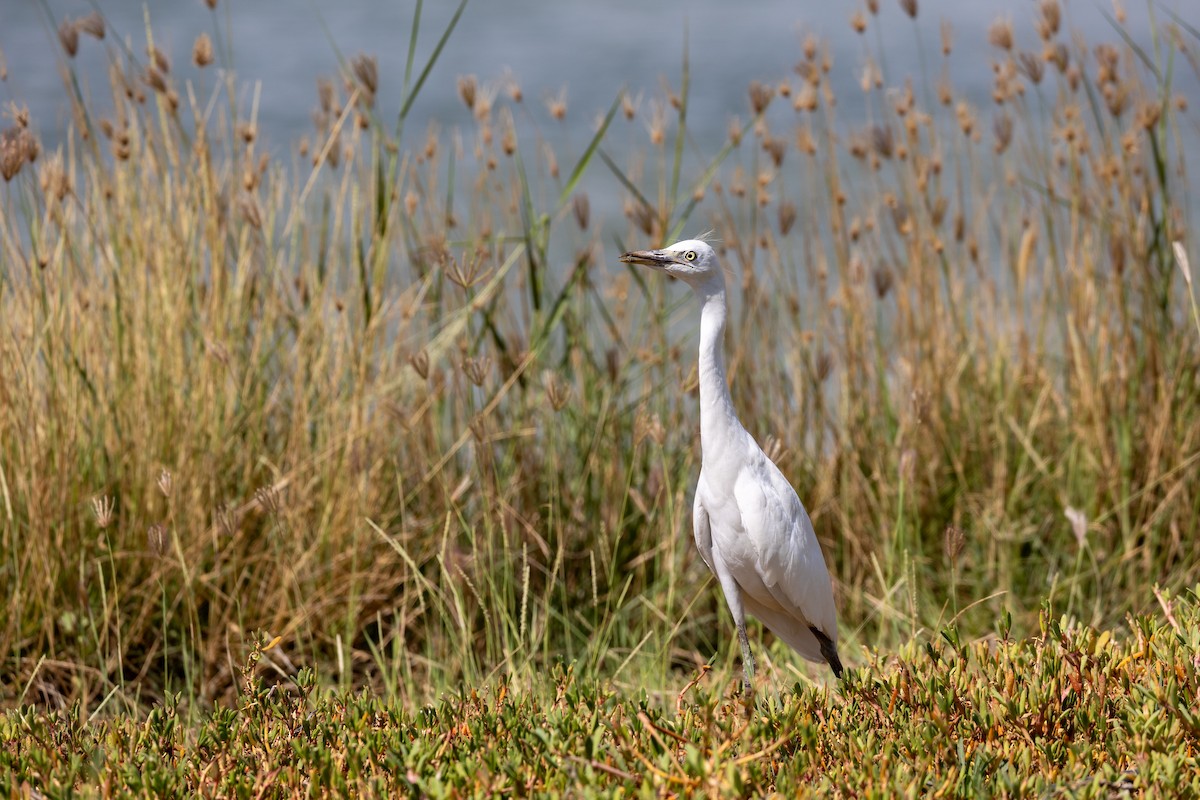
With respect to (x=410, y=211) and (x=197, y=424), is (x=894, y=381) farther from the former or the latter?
(x=197, y=424)

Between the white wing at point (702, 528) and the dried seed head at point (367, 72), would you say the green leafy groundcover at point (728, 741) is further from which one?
the dried seed head at point (367, 72)

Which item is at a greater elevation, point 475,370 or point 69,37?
point 69,37

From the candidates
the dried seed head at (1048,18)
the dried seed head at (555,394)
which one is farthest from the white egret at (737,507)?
the dried seed head at (1048,18)

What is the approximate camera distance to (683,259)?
9.56 feet

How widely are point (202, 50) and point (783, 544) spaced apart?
7.48ft

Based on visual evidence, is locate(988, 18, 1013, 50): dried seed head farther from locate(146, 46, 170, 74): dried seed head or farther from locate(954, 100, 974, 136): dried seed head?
locate(146, 46, 170, 74): dried seed head

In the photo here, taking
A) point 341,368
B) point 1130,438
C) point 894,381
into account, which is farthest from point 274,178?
point 1130,438

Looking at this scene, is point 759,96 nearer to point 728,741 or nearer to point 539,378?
point 539,378

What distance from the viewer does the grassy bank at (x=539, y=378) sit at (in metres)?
3.76

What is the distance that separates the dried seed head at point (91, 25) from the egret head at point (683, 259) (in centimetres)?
197

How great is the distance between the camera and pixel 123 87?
4.09 meters

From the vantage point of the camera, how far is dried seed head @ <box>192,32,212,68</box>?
12.4ft

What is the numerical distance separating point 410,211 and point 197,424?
1.04 metres

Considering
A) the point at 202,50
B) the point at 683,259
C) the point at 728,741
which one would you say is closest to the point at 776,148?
the point at 683,259
